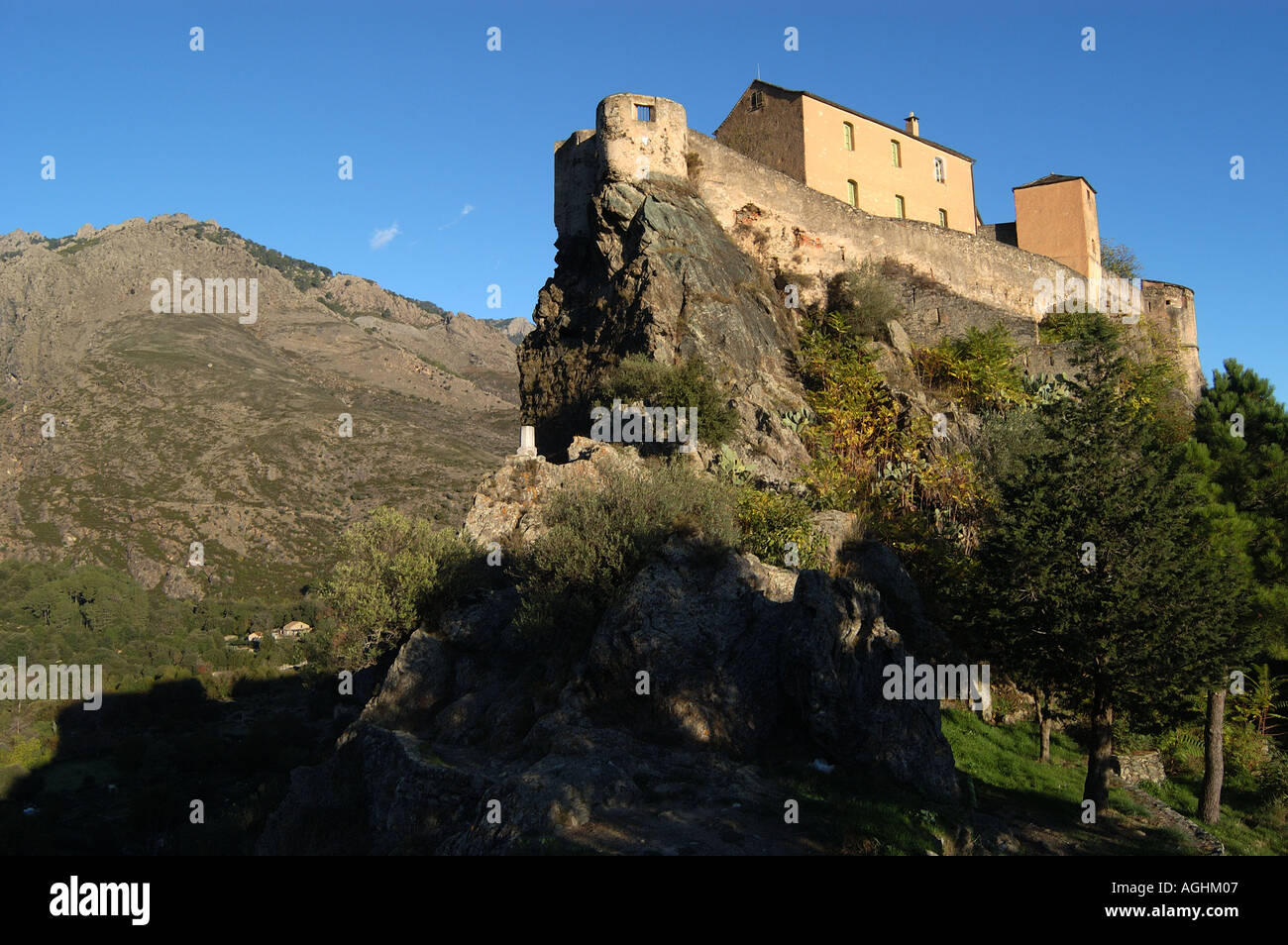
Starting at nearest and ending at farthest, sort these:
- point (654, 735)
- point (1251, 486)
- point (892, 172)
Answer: point (654, 735) < point (1251, 486) < point (892, 172)

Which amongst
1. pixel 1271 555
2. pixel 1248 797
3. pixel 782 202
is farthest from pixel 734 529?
pixel 782 202

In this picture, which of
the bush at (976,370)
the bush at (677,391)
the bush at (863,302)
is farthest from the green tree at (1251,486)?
the bush at (677,391)

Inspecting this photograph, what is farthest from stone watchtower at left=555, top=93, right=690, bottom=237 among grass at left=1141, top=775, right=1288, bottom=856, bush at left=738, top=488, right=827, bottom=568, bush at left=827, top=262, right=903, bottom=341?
grass at left=1141, top=775, right=1288, bottom=856

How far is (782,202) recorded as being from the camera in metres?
30.1

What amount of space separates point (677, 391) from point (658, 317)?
3.40 m

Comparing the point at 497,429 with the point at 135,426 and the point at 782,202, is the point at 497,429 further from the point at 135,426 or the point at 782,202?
the point at 782,202

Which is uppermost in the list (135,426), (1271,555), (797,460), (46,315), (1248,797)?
(46,315)

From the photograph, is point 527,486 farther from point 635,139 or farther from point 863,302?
point 863,302

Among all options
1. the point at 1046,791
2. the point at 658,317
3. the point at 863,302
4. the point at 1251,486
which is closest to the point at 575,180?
the point at 658,317

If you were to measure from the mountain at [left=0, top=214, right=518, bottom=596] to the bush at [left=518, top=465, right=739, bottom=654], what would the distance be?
44869 mm

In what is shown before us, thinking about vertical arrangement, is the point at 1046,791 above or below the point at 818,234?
below

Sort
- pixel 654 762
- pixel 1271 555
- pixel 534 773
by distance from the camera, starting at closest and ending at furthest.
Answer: pixel 534 773 → pixel 654 762 → pixel 1271 555

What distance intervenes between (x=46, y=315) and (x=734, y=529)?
11174cm

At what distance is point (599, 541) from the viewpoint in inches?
594
